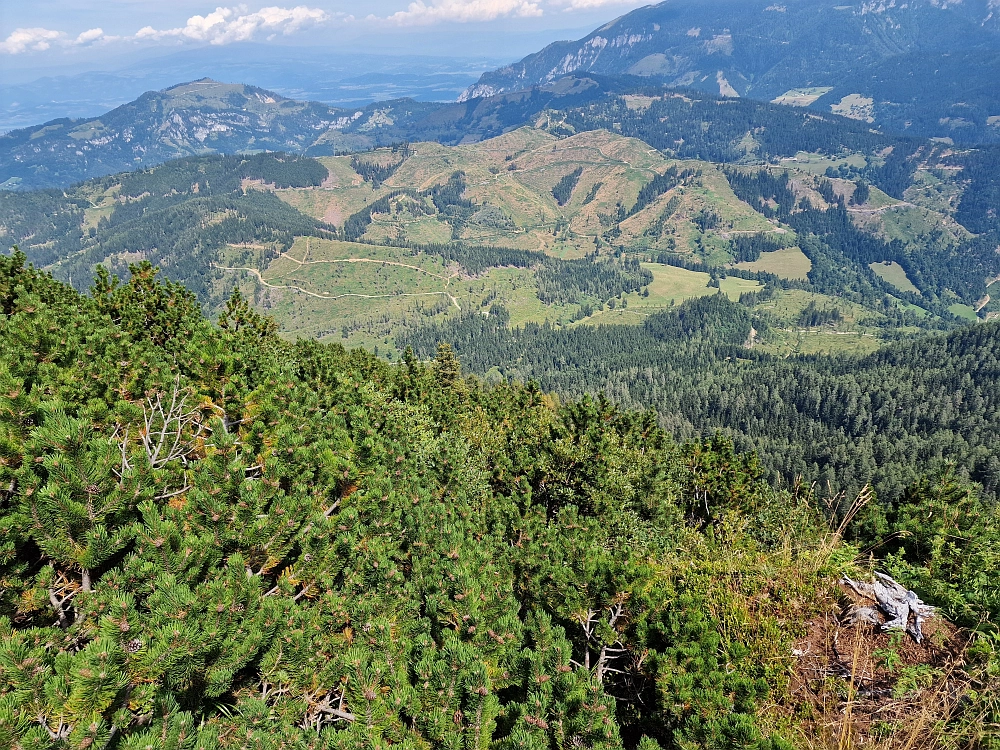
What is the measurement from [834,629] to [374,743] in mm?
10849

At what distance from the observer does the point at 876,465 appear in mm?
135000

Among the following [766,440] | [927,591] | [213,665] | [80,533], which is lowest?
[766,440]

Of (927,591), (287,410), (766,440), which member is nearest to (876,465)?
(766,440)

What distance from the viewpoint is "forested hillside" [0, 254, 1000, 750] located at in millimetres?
8805

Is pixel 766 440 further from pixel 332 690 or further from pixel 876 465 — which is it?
pixel 332 690

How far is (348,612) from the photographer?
43.1ft

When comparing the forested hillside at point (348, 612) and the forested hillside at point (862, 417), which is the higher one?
the forested hillside at point (348, 612)

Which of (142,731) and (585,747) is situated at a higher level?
(142,731)

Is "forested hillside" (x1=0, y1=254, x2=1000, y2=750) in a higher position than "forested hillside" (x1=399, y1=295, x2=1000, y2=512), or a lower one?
higher

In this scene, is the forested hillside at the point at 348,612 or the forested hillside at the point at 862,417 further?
the forested hillside at the point at 862,417

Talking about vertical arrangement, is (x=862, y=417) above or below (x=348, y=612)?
below

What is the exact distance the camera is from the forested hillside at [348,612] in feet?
28.9

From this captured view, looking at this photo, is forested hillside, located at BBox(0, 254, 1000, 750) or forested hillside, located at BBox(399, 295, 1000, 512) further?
forested hillside, located at BBox(399, 295, 1000, 512)

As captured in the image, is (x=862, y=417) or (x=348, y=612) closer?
(x=348, y=612)
